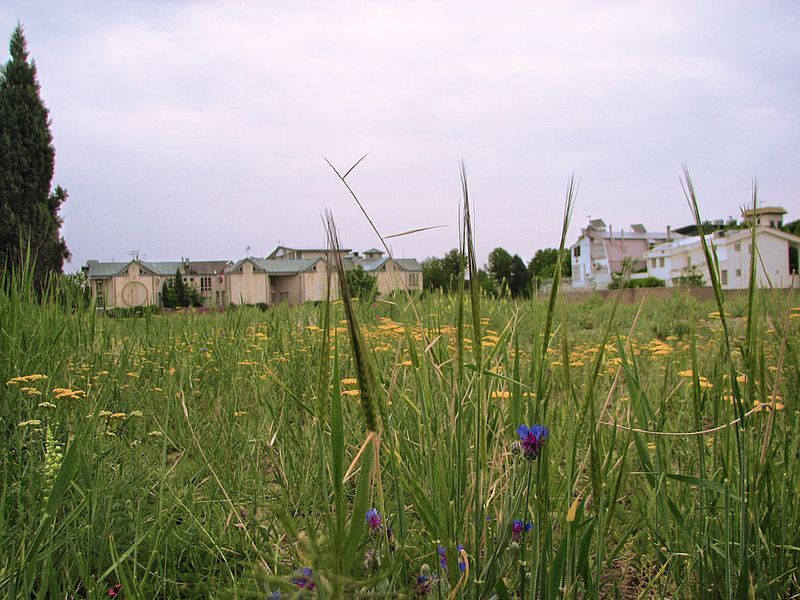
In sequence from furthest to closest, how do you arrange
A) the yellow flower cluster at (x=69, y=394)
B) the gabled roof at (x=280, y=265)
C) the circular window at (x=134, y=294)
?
the gabled roof at (x=280, y=265)
the circular window at (x=134, y=294)
the yellow flower cluster at (x=69, y=394)

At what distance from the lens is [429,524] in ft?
2.85

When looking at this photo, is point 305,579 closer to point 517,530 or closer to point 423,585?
point 423,585

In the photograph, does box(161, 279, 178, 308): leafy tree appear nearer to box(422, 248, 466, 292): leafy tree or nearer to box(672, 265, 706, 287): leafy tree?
box(422, 248, 466, 292): leafy tree

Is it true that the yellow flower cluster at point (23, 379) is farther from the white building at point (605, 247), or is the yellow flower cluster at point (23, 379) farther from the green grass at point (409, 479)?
the white building at point (605, 247)

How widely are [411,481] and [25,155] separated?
83.5 feet

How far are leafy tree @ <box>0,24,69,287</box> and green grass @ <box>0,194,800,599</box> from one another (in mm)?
21768

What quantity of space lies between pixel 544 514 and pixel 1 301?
8.34 feet

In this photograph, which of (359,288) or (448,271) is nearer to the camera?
(448,271)

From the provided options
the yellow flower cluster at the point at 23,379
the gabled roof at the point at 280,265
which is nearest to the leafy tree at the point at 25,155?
the yellow flower cluster at the point at 23,379

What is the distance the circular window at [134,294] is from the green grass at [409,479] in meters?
1.34

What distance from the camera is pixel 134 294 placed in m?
4.16

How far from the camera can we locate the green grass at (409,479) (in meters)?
0.75

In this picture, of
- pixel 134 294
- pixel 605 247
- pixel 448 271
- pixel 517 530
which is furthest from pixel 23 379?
pixel 605 247

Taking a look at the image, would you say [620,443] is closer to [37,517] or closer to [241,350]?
[37,517]
